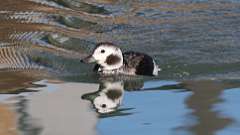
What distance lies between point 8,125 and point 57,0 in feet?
28.0

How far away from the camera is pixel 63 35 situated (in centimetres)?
1370

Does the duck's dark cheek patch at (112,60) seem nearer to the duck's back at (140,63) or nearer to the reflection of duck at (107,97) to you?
the duck's back at (140,63)

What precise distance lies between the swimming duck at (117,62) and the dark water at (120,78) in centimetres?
16

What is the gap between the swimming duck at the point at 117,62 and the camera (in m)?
11.2

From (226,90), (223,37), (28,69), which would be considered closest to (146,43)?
(223,37)

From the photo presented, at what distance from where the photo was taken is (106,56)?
37.0 feet

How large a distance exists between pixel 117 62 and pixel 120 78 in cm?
26

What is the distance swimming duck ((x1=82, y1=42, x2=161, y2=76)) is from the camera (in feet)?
36.6

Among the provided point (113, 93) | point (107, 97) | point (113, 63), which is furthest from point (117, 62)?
point (107, 97)

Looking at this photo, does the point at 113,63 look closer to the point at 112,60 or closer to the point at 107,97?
the point at 112,60

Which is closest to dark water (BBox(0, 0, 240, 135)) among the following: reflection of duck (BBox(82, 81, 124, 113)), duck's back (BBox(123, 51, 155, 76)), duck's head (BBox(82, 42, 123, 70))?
reflection of duck (BBox(82, 81, 124, 113))

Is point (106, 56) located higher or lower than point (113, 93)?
higher

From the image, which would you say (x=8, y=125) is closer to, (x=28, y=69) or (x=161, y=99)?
(x=161, y=99)

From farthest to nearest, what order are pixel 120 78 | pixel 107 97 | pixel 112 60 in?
1. pixel 112 60
2. pixel 120 78
3. pixel 107 97
